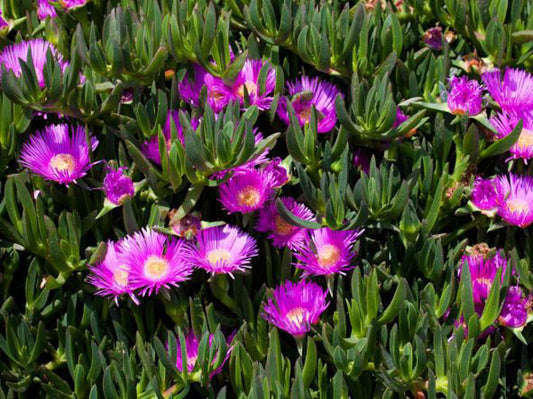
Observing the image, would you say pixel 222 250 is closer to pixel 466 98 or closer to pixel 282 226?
pixel 282 226

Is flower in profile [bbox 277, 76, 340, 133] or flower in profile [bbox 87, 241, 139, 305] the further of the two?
flower in profile [bbox 277, 76, 340, 133]

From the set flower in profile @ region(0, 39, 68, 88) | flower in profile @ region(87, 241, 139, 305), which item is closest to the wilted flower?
flower in profile @ region(87, 241, 139, 305)

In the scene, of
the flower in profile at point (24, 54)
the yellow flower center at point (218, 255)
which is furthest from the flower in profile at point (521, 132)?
the flower in profile at point (24, 54)

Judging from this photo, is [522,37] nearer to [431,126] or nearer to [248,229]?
[431,126]

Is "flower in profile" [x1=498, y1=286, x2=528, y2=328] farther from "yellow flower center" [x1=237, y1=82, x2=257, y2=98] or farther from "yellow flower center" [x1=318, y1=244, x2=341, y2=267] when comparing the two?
"yellow flower center" [x1=237, y1=82, x2=257, y2=98]

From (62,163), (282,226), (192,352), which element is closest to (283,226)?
(282,226)

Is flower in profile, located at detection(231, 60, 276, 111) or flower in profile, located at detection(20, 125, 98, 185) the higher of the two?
flower in profile, located at detection(231, 60, 276, 111)

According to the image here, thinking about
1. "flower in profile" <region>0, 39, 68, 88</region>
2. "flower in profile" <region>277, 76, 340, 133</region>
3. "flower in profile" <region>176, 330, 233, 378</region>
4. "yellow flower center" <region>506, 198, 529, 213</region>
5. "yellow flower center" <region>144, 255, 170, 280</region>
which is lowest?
"flower in profile" <region>176, 330, 233, 378</region>

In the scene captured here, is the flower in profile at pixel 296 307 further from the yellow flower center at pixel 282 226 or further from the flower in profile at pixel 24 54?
the flower in profile at pixel 24 54
